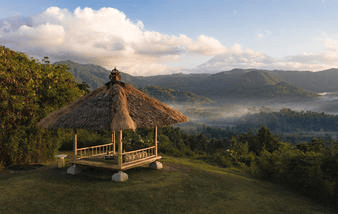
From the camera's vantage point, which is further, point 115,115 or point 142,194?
point 115,115

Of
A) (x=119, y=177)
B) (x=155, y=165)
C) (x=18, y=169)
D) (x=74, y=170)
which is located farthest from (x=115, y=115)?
(x=18, y=169)

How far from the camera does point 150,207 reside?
870 cm

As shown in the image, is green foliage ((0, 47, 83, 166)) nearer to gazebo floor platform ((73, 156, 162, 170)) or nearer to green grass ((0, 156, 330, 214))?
green grass ((0, 156, 330, 214))

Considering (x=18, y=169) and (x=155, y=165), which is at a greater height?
(x=155, y=165)

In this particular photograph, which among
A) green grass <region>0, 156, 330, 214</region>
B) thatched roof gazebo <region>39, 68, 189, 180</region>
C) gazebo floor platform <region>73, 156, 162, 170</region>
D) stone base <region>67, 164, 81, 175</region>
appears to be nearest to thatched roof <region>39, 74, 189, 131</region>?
thatched roof gazebo <region>39, 68, 189, 180</region>

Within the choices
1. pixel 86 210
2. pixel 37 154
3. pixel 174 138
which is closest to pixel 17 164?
pixel 37 154

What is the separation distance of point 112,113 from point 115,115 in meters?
0.21

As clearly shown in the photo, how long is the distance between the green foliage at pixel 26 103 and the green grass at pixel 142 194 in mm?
1677

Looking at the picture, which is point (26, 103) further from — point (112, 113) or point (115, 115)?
point (115, 115)

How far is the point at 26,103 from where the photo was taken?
1366cm

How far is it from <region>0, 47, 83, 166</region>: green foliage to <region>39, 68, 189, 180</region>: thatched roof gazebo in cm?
258

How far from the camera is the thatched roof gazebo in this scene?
10.6 metres

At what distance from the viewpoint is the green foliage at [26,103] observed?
13.2m

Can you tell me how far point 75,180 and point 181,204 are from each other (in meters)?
4.65
